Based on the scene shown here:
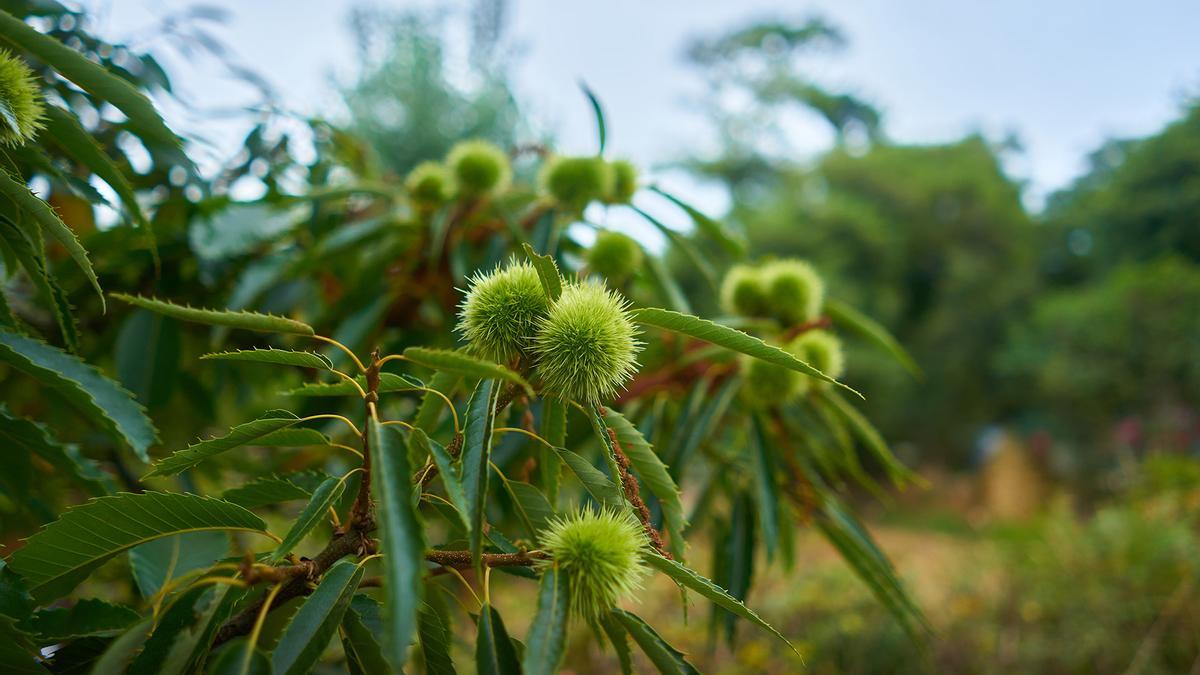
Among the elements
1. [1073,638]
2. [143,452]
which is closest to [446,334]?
[143,452]

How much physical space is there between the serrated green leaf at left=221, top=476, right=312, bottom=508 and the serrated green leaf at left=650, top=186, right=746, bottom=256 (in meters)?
0.62

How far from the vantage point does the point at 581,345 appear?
44 cm

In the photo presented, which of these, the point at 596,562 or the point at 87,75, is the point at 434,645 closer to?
the point at 596,562

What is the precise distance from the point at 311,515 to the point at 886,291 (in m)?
8.71

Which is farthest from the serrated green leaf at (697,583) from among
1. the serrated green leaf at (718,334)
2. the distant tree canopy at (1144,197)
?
the distant tree canopy at (1144,197)

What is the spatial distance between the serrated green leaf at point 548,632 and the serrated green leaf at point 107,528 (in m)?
0.20

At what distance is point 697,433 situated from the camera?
87cm

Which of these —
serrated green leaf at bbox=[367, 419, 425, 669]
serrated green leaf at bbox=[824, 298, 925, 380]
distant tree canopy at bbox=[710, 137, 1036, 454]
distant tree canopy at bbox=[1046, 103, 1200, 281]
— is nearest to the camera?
serrated green leaf at bbox=[367, 419, 425, 669]

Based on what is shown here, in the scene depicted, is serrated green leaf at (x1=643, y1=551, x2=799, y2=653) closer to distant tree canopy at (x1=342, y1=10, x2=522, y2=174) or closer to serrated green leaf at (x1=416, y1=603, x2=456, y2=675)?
serrated green leaf at (x1=416, y1=603, x2=456, y2=675)

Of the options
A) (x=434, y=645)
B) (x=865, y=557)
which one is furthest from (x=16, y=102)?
(x=865, y=557)

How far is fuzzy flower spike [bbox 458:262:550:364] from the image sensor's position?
45cm

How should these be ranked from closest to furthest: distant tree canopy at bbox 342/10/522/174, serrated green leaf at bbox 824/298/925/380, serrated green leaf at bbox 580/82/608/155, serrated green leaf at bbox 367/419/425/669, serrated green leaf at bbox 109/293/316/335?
serrated green leaf at bbox 367/419/425/669
serrated green leaf at bbox 109/293/316/335
serrated green leaf at bbox 580/82/608/155
serrated green leaf at bbox 824/298/925/380
distant tree canopy at bbox 342/10/522/174

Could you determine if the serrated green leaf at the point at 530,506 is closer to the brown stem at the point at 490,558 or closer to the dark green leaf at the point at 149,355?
the brown stem at the point at 490,558

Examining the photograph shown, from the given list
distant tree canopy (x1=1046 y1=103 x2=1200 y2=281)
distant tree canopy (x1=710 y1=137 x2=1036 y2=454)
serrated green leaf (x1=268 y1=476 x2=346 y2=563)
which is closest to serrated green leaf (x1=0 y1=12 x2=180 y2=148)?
serrated green leaf (x1=268 y1=476 x2=346 y2=563)
